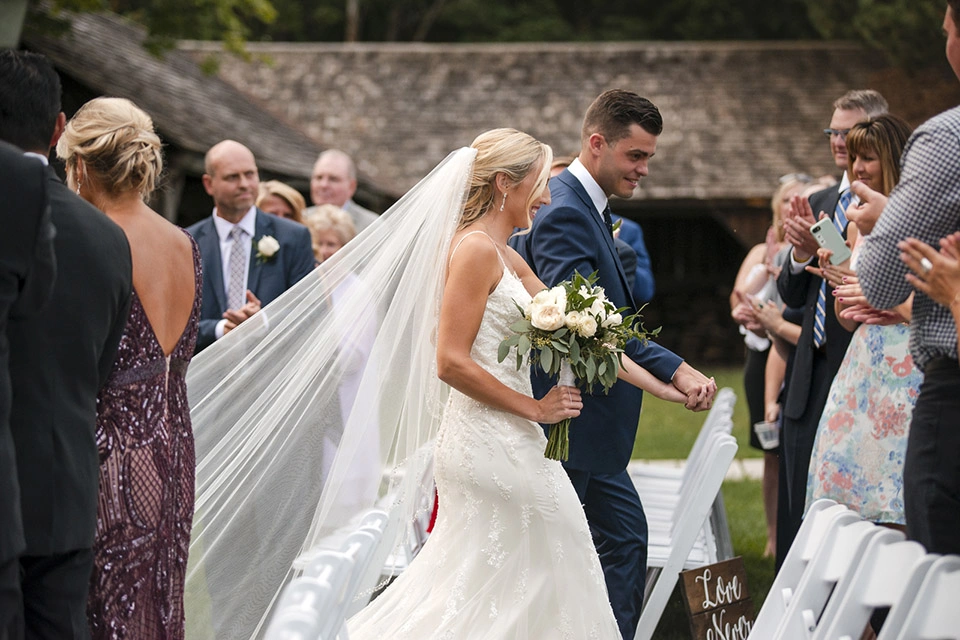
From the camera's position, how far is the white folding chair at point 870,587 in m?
2.89

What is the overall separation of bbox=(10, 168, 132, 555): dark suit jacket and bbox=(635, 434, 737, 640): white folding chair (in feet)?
8.24

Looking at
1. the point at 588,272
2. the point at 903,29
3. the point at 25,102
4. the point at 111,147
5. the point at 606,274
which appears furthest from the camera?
the point at 903,29

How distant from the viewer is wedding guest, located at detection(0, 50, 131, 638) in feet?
10.0

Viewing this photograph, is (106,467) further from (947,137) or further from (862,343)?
(862,343)

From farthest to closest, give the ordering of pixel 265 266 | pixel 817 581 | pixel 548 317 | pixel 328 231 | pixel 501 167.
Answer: pixel 328 231 < pixel 265 266 < pixel 501 167 < pixel 548 317 < pixel 817 581

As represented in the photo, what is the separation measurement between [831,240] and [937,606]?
2393mm

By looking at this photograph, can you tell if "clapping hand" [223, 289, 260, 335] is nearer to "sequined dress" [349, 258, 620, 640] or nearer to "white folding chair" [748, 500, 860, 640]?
"sequined dress" [349, 258, 620, 640]

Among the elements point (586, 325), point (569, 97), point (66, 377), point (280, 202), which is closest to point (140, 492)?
point (66, 377)

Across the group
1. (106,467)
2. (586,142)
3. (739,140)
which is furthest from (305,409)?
(739,140)

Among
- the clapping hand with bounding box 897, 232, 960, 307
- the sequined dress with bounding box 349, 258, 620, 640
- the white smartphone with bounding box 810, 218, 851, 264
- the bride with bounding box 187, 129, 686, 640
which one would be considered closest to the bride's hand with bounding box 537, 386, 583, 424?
the bride with bounding box 187, 129, 686, 640

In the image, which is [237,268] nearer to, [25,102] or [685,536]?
[685,536]

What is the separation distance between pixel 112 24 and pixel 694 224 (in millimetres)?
12703

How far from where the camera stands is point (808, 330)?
5.60 metres

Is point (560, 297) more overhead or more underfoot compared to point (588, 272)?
more overhead
